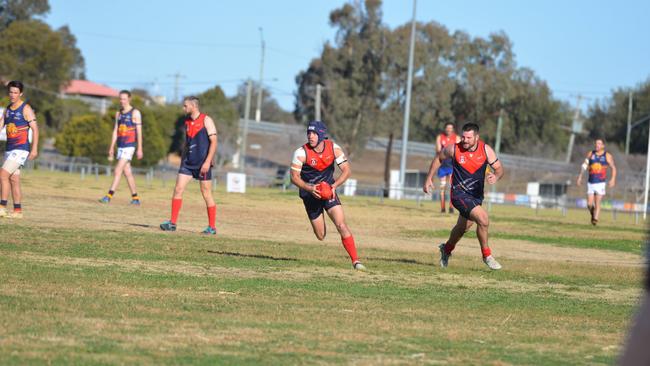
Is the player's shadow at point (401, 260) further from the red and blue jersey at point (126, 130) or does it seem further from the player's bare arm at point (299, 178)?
the red and blue jersey at point (126, 130)

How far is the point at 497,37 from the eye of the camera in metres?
84.4

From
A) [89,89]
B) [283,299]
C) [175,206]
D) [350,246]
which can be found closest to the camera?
[283,299]

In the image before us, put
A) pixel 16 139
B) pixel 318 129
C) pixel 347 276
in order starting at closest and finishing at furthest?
pixel 347 276 < pixel 318 129 < pixel 16 139

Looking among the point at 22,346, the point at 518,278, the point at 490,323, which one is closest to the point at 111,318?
the point at 22,346

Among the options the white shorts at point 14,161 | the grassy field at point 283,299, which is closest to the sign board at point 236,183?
the grassy field at point 283,299

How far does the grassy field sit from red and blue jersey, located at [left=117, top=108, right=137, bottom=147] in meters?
3.87

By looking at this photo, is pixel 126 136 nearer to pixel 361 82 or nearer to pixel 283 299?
pixel 283 299

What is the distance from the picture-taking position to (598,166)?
95.2 feet

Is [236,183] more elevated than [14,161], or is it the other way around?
[14,161]

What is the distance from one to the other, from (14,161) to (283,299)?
365 inches

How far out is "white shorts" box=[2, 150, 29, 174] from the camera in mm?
18281

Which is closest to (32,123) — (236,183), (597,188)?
(597,188)

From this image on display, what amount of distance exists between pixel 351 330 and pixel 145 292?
8.70 feet

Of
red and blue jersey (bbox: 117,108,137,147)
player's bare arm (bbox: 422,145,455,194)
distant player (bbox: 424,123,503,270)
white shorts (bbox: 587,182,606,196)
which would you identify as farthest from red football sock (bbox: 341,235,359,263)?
white shorts (bbox: 587,182,606,196)
